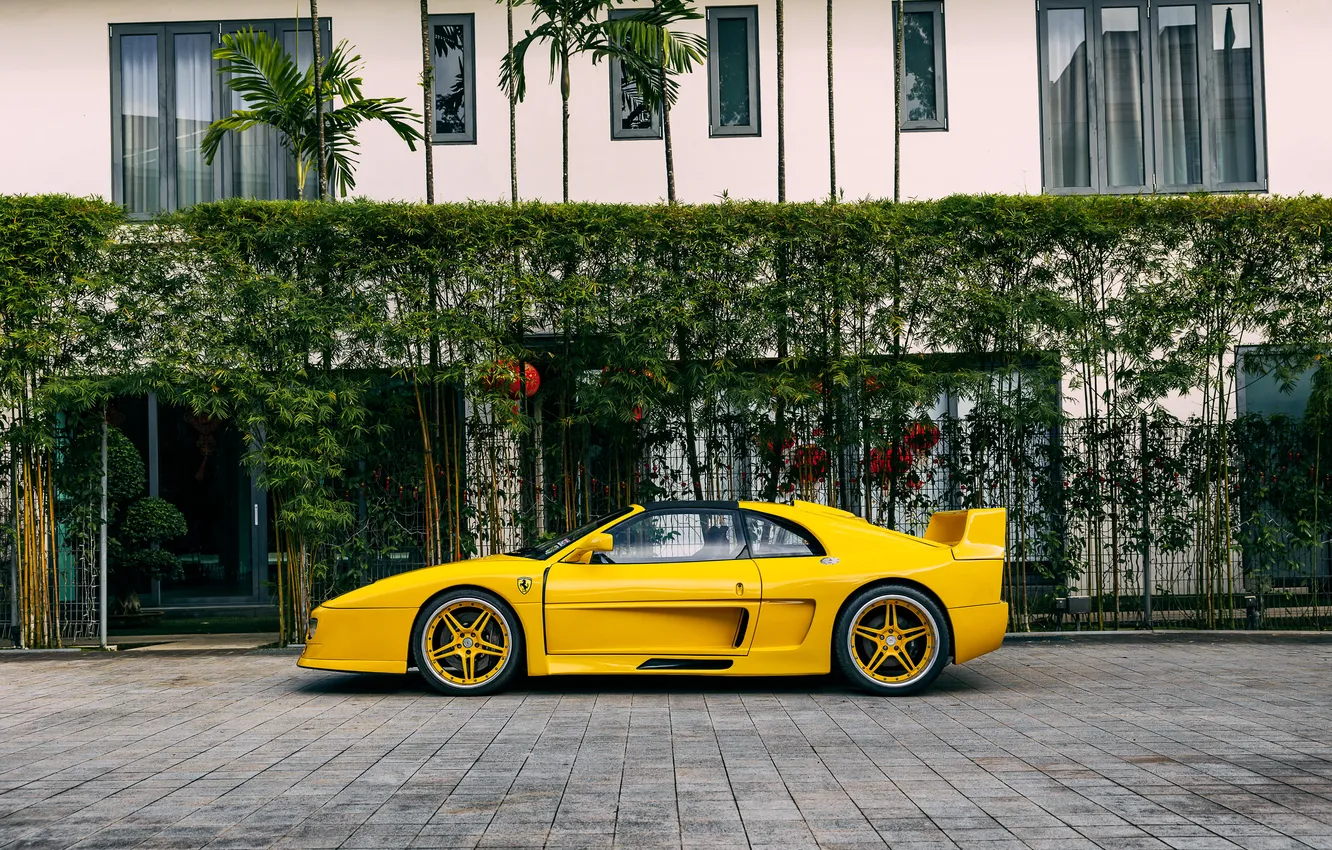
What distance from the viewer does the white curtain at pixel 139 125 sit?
15039mm

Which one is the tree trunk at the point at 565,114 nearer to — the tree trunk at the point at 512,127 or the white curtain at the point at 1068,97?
the tree trunk at the point at 512,127

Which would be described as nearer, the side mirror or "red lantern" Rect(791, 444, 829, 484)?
the side mirror

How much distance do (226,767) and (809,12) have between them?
12030 millimetres

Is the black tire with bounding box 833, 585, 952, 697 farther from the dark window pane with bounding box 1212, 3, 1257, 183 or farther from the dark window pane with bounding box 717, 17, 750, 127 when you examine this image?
the dark window pane with bounding box 1212, 3, 1257, 183

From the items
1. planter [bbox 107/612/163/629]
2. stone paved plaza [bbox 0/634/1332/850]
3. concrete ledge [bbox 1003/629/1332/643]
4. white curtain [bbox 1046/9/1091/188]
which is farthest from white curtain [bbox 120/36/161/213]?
concrete ledge [bbox 1003/629/1332/643]

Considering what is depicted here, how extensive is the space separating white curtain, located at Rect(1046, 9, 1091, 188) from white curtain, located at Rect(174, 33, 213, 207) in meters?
10.6

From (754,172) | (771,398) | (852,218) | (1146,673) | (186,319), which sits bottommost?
(1146,673)

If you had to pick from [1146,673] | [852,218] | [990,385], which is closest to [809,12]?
[852,218]

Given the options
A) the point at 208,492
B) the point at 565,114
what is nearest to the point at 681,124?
the point at 565,114

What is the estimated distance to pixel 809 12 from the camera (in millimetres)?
14805

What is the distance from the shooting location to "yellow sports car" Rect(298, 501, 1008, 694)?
7.70 metres

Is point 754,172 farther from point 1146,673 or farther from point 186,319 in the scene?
point 1146,673

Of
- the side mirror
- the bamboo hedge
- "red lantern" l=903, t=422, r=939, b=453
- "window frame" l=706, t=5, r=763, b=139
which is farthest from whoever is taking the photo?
"window frame" l=706, t=5, r=763, b=139

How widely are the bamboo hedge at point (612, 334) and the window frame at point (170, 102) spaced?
480 centimetres
